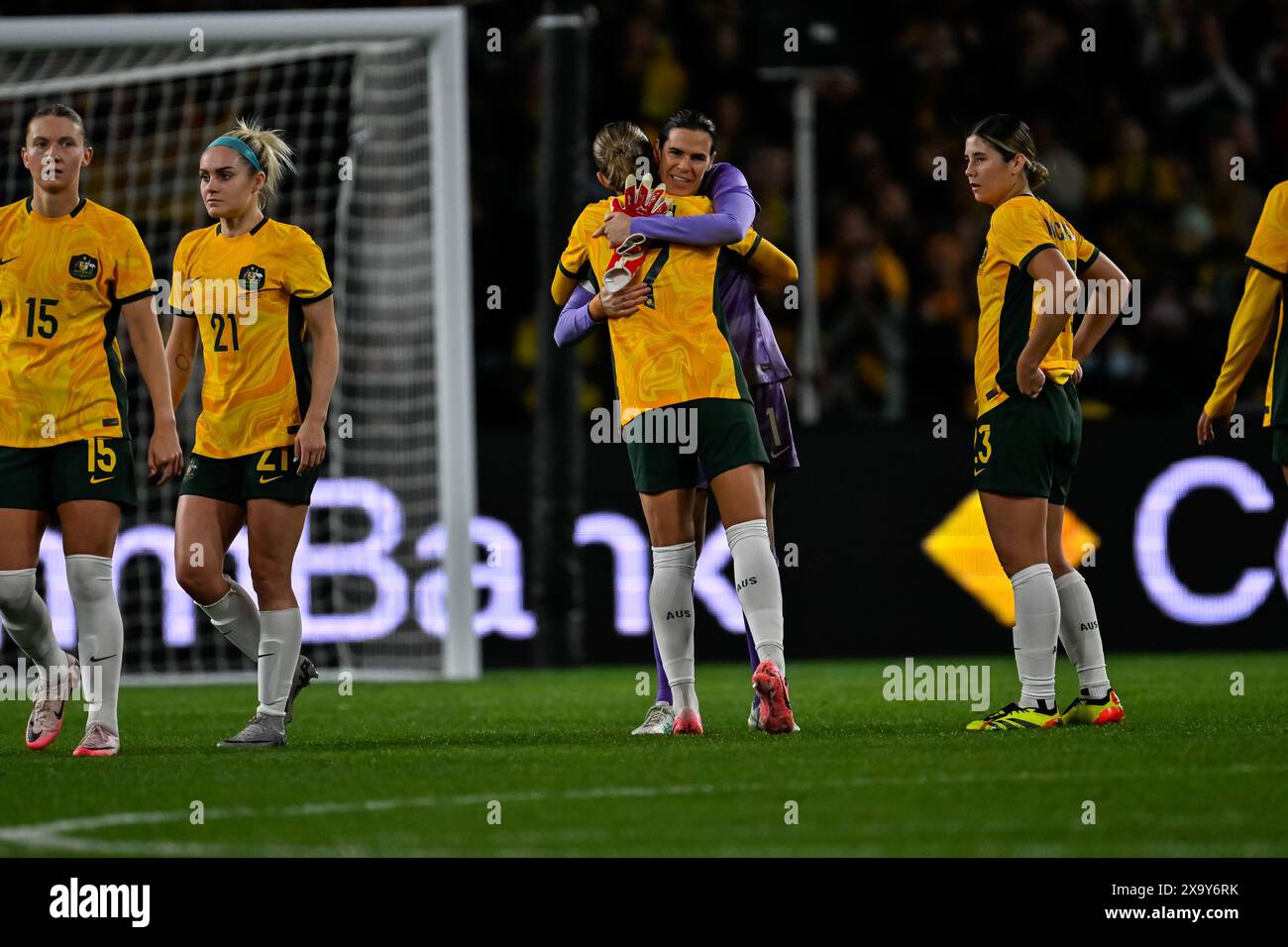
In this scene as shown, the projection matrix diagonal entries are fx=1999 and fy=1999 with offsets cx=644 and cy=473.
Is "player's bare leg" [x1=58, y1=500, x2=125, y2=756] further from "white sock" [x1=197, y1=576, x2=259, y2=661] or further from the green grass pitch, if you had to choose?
"white sock" [x1=197, y1=576, x2=259, y2=661]

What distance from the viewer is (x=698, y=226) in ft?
21.8

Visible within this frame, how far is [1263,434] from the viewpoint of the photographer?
11398 mm

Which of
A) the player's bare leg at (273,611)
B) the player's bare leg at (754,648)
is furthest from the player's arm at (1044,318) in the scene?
the player's bare leg at (273,611)

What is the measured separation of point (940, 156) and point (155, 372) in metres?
9.09

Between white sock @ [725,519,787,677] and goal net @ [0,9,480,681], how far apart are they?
410 centimetres

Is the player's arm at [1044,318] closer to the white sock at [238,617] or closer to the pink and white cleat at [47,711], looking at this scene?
the white sock at [238,617]

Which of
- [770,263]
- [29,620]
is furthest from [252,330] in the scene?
[770,263]

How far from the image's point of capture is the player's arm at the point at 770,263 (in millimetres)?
6902

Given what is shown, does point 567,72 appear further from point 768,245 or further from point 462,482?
point 768,245

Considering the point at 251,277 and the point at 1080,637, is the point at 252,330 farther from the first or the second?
the point at 1080,637

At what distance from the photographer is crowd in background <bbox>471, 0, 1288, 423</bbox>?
43.3 ft

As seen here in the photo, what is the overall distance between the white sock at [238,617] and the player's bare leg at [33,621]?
0.56 meters
